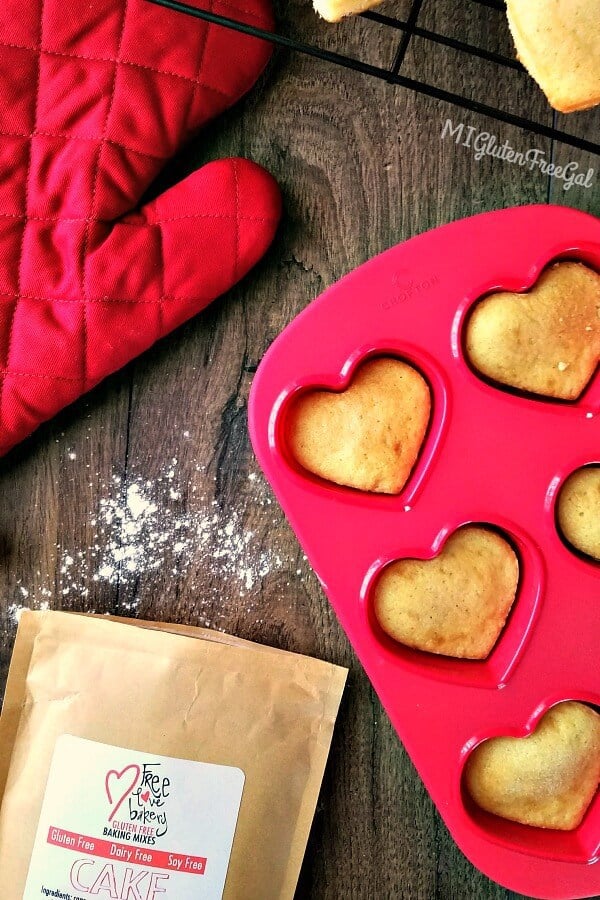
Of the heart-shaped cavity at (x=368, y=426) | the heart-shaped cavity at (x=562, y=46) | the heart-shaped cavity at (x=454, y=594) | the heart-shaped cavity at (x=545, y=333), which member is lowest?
the heart-shaped cavity at (x=454, y=594)

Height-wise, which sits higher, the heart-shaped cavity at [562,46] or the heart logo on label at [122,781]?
the heart-shaped cavity at [562,46]

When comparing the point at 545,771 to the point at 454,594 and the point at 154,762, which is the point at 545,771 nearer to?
the point at 454,594

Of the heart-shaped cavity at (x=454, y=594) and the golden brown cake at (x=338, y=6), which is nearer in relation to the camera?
the golden brown cake at (x=338, y=6)

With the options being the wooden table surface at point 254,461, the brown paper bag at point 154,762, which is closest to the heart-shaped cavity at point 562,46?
the wooden table surface at point 254,461

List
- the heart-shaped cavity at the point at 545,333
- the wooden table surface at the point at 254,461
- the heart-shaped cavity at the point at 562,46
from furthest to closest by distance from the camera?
1. the wooden table surface at the point at 254,461
2. the heart-shaped cavity at the point at 545,333
3. the heart-shaped cavity at the point at 562,46

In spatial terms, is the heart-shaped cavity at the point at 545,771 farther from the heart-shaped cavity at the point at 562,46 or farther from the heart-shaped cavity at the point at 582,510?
the heart-shaped cavity at the point at 562,46

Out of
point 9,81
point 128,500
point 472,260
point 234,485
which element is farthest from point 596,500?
point 9,81

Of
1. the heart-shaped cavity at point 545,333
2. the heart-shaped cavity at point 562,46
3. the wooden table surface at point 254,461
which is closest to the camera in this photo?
the heart-shaped cavity at point 562,46
